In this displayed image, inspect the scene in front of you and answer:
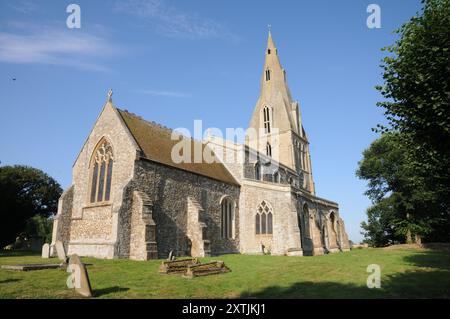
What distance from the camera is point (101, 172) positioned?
23.3 metres

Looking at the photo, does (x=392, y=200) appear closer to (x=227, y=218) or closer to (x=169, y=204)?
(x=227, y=218)

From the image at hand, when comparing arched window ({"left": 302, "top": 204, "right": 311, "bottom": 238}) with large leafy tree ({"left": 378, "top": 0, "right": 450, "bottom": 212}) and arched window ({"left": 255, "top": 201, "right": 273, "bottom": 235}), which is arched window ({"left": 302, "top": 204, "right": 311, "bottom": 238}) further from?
large leafy tree ({"left": 378, "top": 0, "right": 450, "bottom": 212})

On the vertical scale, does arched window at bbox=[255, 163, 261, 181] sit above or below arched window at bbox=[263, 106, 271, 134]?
below

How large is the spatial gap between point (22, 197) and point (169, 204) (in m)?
26.0

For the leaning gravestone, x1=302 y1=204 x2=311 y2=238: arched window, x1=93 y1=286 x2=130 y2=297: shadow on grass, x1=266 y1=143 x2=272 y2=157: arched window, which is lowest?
x1=93 y1=286 x2=130 y2=297: shadow on grass

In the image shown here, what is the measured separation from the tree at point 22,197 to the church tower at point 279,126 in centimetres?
3136

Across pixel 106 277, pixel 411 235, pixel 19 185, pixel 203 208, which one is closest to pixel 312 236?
pixel 203 208

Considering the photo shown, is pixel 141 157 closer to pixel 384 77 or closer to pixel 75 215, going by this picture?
pixel 75 215

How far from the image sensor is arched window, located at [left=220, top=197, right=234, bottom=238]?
28.3m

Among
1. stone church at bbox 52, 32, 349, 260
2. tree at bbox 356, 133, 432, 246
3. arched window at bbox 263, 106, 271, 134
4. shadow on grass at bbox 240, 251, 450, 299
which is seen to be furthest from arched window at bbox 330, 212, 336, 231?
shadow on grass at bbox 240, 251, 450, 299

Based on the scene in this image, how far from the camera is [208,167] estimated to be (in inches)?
1172

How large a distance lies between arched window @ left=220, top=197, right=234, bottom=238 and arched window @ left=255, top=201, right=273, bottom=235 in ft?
7.95

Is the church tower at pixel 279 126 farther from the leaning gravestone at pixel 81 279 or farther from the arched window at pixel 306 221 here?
the leaning gravestone at pixel 81 279
